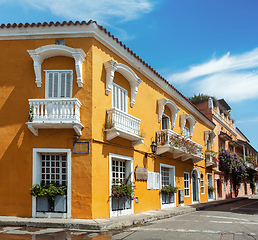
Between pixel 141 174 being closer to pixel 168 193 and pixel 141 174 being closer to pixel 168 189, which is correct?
pixel 168 189

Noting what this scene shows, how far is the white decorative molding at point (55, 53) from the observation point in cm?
1159

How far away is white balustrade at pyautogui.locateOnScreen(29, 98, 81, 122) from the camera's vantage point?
36.4 ft

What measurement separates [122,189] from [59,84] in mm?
4895

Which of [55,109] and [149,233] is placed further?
[55,109]

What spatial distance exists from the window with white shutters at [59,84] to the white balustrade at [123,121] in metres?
1.87

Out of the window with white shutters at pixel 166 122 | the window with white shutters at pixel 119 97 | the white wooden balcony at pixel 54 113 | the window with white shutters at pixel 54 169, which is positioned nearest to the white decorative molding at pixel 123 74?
the window with white shutters at pixel 119 97

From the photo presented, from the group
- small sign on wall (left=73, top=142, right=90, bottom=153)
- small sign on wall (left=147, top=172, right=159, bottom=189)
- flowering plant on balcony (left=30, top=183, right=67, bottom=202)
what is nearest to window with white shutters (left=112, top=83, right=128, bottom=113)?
small sign on wall (left=73, top=142, right=90, bottom=153)

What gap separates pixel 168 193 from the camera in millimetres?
17438

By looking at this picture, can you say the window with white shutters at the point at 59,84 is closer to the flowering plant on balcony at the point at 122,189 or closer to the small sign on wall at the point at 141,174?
the flowering plant on balcony at the point at 122,189

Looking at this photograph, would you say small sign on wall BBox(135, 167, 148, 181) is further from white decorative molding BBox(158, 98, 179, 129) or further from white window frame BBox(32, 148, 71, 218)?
white window frame BBox(32, 148, 71, 218)

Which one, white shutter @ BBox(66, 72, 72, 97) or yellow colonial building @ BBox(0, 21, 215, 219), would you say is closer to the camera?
yellow colonial building @ BBox(0, 21, 215, 219)

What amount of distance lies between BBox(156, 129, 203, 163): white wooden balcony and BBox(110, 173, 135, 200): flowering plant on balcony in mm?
3532

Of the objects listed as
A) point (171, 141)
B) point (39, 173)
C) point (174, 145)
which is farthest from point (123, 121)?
point (174, 145)

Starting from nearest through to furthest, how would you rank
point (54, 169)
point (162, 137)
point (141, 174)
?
point (54, 169), point (141, 174), point (162, 137)
